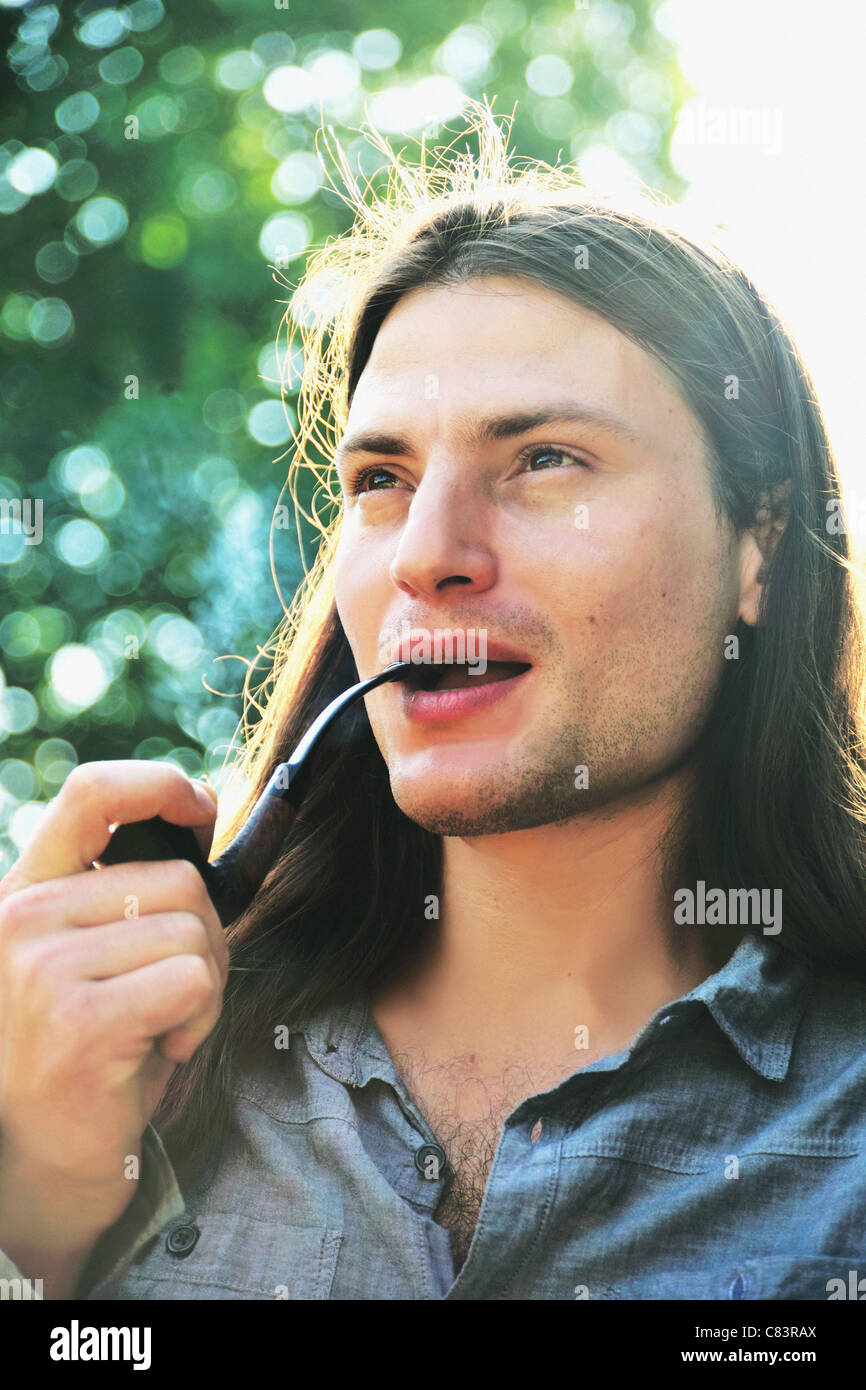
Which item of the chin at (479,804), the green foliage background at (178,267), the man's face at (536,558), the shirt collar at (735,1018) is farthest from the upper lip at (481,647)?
the green foliage background at (178,267)

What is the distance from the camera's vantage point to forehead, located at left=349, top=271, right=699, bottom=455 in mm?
2090

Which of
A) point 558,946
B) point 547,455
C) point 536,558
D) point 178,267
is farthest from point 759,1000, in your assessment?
point 178,267

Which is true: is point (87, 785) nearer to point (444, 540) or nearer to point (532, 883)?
point (444, 540)

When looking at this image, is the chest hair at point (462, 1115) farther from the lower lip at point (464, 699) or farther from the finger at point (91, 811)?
the finger at point (91, 811)

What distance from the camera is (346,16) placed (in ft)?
23.4

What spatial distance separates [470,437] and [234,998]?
1.04 m

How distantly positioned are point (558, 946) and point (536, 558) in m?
0.65

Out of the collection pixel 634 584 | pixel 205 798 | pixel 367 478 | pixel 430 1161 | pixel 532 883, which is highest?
pixel 367 478

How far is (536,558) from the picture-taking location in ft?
6.65

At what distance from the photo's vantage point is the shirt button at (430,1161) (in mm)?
1931

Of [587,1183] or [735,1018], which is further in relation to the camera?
[735,1018]

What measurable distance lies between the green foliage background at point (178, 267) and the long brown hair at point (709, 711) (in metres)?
4.63

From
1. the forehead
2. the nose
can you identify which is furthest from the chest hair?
the forehead

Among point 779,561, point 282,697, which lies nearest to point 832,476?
point 779,561
